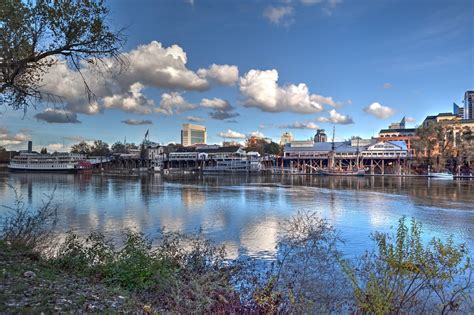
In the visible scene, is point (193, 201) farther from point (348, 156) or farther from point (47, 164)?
point (47, 164)

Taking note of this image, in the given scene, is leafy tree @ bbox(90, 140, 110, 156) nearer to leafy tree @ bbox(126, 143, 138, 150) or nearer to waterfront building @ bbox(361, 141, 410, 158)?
leafy tree @ bbox(126, 143, 138, 150)

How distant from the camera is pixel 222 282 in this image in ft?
26.2

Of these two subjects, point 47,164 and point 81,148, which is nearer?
point 47,164

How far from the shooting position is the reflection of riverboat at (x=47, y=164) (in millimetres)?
110062

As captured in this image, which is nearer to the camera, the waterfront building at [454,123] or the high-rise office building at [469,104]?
the waterfront building at [454,123]

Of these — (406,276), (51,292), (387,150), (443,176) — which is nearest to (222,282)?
(51,292)

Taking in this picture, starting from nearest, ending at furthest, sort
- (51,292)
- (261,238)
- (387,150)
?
(51,292) → (261,238) → (387,150)

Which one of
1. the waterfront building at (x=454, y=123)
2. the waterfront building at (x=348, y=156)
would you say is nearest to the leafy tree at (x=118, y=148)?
the waterfront building at (x=348, y=156)

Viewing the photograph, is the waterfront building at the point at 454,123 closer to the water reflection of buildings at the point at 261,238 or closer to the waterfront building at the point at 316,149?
the waterfront building at the point at 316,149

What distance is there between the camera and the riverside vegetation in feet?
19.4

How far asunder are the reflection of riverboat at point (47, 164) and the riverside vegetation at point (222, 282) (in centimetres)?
11042

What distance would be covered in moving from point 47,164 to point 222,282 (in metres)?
120

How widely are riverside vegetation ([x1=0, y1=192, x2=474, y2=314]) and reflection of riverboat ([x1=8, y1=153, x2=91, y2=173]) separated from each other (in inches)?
4347

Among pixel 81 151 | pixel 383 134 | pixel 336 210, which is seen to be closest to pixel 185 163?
pixel 81 151
